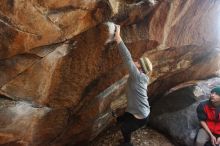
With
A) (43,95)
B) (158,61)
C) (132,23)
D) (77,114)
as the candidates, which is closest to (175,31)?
(158,61)

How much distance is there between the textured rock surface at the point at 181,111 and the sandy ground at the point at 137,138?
0.19m

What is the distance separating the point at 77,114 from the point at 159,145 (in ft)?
7.05

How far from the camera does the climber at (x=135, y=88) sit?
19.8 feet

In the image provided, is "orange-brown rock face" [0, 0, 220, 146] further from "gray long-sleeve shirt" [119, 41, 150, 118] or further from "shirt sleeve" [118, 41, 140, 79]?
"gray long-sleeve shirt" [119, 41, 150, 118]

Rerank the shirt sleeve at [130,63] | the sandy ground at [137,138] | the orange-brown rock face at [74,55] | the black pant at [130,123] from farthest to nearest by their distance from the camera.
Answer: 1. the sandy ground at [137,138]
2. the black pant at [130,123]
3. the shirt sleeve at [130,63]
4. the orange-brown rock face at [74,55]

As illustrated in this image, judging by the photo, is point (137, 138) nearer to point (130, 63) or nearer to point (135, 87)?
point (135, 87)

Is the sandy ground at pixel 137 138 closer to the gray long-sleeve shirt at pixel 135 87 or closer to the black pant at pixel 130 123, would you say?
the black pant at pixel 130 123

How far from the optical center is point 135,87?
617cm

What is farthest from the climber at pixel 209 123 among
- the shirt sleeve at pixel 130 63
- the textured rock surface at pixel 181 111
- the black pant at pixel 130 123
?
the shirt sleeve at pixel 130 63

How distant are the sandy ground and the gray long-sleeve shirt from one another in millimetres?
1881

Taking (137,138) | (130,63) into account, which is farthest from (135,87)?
(137,138)

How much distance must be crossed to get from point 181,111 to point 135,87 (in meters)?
2.80

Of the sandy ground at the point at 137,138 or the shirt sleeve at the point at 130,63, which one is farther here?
the sandy ground at the point at 137,138

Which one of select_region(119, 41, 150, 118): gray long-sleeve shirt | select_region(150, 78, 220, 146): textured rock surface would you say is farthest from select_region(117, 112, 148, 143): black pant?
select_region(150, 78, 220, 146): textured rock surface
